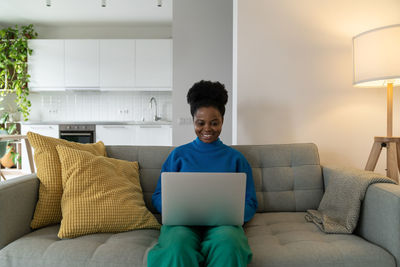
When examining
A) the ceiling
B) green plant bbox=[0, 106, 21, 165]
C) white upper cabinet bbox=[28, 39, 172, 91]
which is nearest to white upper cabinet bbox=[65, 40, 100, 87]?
white upper cabinet bbox=[28, 39, 172, 91]

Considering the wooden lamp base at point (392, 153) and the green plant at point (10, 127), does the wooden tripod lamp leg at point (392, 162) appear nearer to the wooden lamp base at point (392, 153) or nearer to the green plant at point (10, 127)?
the wooden lamp base at point (392, 153)

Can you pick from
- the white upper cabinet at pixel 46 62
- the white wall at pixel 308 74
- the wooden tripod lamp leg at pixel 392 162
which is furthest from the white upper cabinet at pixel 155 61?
the wooden tripod lamp leg at pixel 392 162

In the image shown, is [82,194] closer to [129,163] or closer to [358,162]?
[129,163]

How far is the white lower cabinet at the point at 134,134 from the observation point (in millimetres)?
4926

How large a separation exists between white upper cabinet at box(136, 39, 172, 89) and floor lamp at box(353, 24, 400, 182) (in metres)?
3.60

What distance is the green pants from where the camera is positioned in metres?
1.04

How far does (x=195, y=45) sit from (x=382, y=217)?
2680 mm

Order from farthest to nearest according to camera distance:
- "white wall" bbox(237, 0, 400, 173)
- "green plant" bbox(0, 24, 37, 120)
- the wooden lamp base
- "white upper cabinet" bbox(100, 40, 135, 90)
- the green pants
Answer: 1. "white upper cabinet" bbox(100, 40, 135, 90)
2. "green plant" bbox(0, 24, 37, 120)
3. "white wall" bbox(237, 0, 400, 173)
4. the wooden lamp base
5. the green pants

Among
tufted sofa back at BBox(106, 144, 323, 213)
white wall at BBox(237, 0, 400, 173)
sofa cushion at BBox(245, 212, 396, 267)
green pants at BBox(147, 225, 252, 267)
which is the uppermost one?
white wall at BBox(237, 0, 400, 173)

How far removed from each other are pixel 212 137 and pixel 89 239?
0.78 m

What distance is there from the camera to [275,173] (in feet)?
6.02

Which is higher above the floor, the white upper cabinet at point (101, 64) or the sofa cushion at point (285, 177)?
the white upper cabinet at point (101, 64)

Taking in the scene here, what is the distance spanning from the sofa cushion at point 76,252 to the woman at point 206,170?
11cm

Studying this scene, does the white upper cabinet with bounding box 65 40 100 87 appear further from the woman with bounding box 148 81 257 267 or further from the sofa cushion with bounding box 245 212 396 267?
the sofa cushion with bounding box 245 212 396 267
